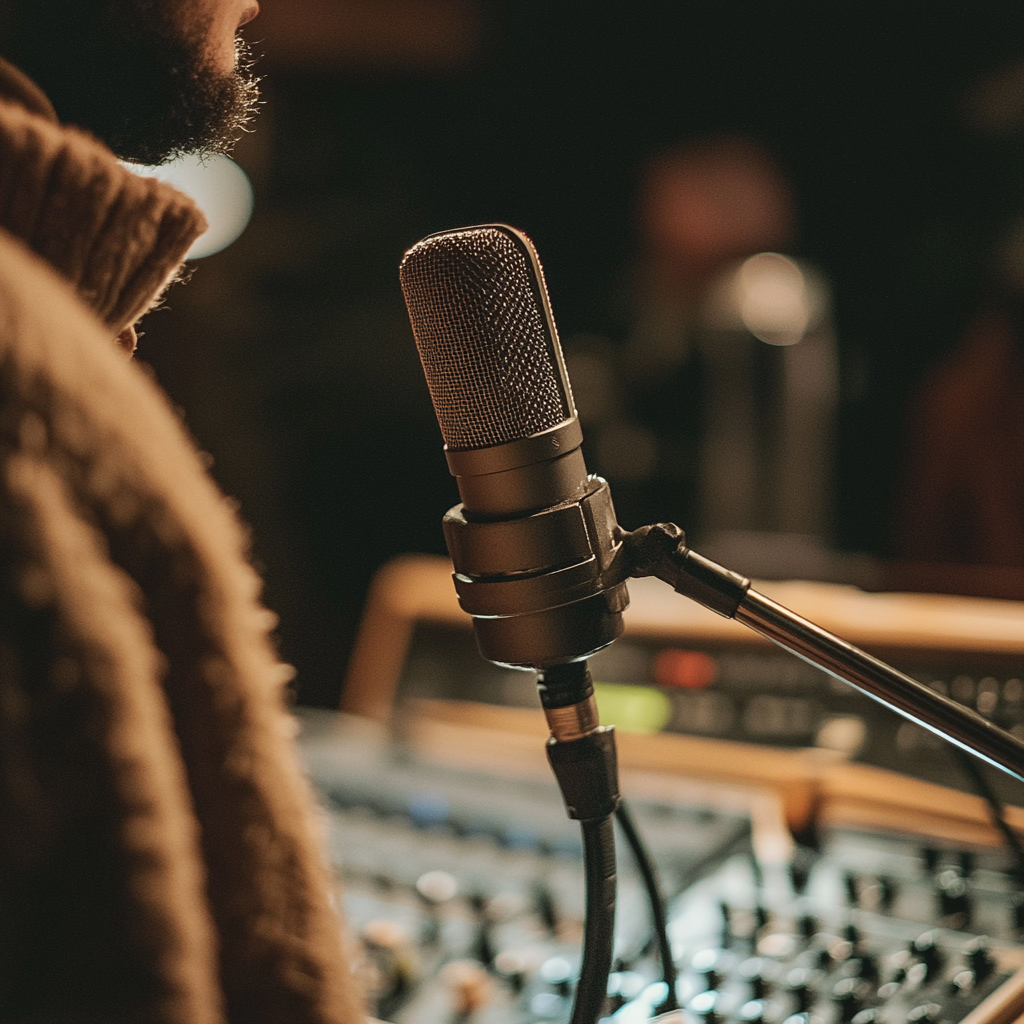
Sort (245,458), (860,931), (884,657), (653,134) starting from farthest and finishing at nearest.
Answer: (653,134) < (245,458) < (884,657) < (860,931)

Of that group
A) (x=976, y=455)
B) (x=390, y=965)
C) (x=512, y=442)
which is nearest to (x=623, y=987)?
(x=390, y=965)

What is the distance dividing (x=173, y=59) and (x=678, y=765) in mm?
768

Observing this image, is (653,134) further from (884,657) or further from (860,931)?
(860,931)

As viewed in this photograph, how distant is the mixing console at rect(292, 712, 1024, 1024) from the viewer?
67 centimetres

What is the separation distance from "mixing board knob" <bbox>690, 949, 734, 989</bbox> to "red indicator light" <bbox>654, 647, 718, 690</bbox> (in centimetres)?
38

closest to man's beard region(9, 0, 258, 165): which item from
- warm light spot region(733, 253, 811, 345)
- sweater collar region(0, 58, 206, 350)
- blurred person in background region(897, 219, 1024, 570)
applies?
sweater collar region(0, 58, 206, 350)

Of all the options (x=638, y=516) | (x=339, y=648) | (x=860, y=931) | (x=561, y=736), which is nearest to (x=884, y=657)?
(x=860, y=931)

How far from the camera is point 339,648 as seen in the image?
11.6 feet

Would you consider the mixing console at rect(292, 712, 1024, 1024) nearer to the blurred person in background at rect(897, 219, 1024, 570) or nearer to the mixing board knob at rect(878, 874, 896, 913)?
the mixing board knob at rect(878, 874, 896, 913)

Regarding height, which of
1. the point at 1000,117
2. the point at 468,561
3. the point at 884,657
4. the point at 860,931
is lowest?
the point at 860,931

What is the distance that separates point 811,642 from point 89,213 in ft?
1.22

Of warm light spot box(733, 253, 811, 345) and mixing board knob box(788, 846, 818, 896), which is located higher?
warm light spot box(733, 253, 811, 345)

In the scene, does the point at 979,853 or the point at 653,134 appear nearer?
the point at 979,853

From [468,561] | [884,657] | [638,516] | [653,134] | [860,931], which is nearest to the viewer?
[468,561]
